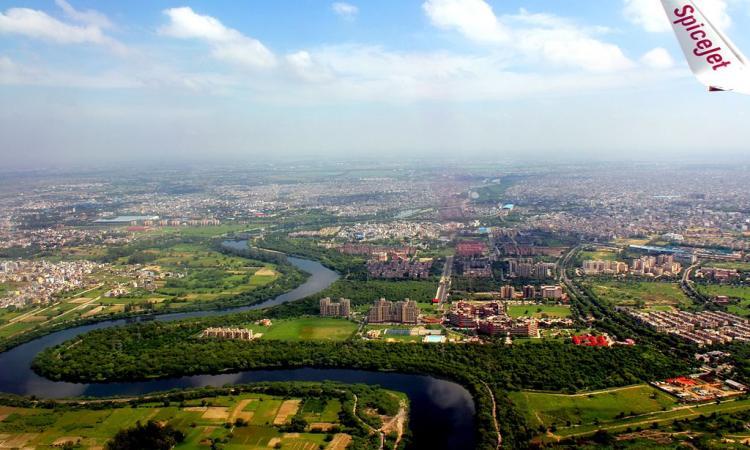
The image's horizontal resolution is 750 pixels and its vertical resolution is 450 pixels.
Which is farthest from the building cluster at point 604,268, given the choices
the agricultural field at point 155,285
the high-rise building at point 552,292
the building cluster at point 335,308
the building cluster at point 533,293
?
the agricultural field at point 155,285

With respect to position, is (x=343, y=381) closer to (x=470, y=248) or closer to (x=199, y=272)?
(x=199, y=272)

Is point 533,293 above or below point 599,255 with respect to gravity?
below

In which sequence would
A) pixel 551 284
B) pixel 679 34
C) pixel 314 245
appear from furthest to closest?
1. pixel 314 245
2. pixel 551 284
3. pixel 679 34

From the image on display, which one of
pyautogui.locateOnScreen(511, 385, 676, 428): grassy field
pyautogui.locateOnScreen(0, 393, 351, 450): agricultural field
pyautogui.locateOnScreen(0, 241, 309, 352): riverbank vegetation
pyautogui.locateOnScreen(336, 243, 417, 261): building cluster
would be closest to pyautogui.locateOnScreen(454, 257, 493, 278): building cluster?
pyautogui.locateOnScreen(336, 243, 417, 261): building cluster

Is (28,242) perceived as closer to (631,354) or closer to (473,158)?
(631,354)

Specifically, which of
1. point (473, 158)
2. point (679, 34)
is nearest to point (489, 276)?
point (679, 34)

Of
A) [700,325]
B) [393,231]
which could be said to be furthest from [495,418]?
[393,231]
